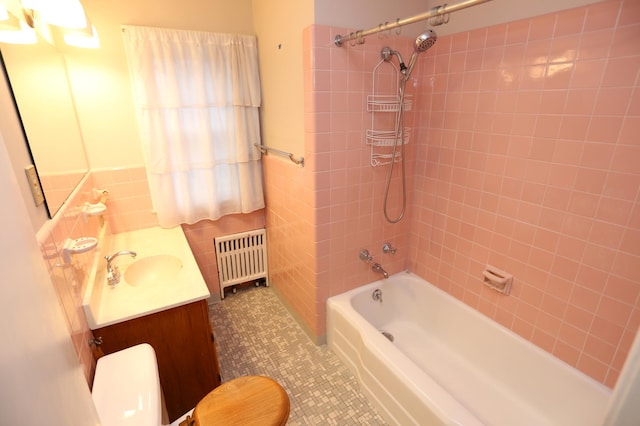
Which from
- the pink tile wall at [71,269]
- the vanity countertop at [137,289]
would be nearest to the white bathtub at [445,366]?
the vanity countertop at [137,289]

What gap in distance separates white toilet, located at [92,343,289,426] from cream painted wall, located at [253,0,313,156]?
1304 mm

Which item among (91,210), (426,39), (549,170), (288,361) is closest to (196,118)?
(91,210)

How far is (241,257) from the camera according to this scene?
2.72 metres

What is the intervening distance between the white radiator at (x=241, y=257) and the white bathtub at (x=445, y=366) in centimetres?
94

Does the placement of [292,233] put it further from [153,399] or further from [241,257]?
[153,399]

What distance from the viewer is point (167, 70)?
1981 mm

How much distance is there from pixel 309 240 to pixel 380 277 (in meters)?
0.65

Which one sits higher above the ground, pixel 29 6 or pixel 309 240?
pixel 29 6

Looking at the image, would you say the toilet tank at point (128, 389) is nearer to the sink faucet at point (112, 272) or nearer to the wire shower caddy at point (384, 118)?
the sink faucet at point (112, 272)

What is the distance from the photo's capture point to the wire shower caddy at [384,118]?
1.84 meters

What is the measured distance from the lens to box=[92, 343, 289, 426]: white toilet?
41.1 inches

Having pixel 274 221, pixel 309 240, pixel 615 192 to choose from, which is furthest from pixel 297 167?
pixel 615 192

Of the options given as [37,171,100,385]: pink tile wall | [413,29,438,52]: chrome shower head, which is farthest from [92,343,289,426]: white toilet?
[413,29,438,52]: chrome shower head

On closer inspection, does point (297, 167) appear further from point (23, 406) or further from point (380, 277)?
point (23, 406)
